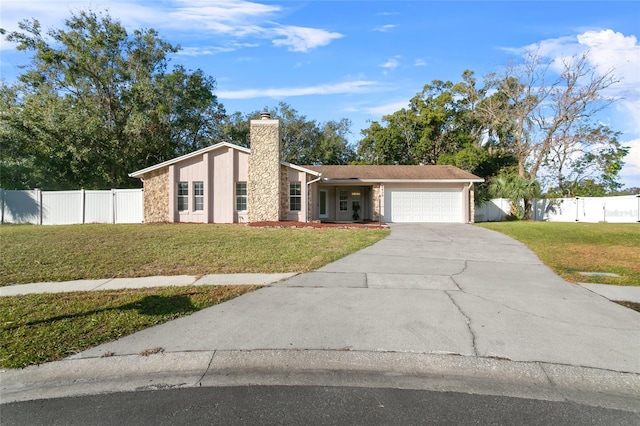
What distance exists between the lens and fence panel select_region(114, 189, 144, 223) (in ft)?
67.5

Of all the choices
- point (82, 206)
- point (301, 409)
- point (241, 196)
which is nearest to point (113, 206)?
point (82, 206)

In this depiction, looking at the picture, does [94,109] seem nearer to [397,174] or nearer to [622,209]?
[397,174]

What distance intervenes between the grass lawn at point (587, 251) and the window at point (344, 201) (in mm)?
10749

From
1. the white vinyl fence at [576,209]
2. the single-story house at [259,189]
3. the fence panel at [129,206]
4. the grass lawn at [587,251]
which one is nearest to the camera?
the grass lawn at [587,251]

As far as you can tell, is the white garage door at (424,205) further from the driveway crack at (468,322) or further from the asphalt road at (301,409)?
the asphalt road at (301,409)

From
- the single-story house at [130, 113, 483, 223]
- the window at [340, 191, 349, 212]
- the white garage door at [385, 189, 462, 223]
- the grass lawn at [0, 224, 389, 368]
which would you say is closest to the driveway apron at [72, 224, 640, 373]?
the grass lawn at [0, 224, 389, 368]

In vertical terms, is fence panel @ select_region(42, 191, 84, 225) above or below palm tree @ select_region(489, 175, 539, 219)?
below

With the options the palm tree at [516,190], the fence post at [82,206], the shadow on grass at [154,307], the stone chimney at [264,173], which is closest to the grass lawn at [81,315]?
the shadow on grass at [154,307]

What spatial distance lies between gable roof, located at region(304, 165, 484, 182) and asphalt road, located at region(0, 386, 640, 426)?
18908mm

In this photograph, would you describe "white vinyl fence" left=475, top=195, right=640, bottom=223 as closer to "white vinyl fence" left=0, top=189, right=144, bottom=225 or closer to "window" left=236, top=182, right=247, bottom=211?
"window" left=236, top=182, right=247, bottom=211

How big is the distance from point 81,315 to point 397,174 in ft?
66.6

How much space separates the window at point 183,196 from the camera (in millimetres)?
20328

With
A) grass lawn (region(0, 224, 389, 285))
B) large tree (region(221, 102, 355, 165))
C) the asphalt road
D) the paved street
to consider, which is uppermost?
large tree (region(221, 102, 355, 165))

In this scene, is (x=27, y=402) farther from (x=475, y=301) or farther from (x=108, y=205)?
(x=108, y=205)
